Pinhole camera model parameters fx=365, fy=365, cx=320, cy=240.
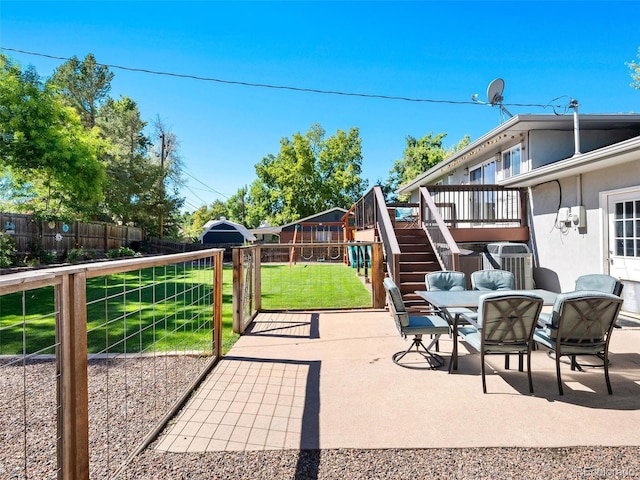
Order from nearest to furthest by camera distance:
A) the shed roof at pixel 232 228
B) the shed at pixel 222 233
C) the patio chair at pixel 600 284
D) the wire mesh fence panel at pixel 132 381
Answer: the wire mesh fence panel at pixel 132 381, the patio chair at pixel 600 284, the shed roof at pixel 232 228, the shed at pixel 222 233

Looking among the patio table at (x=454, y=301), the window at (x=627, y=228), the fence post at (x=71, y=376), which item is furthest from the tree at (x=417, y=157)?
the fence post at (x=71, y=376)

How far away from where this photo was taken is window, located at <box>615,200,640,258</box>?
6.45 metres

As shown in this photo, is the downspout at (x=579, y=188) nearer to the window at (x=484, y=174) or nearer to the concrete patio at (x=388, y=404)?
the window at (x=484, y=174)

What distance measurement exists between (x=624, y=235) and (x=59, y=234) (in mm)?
19849

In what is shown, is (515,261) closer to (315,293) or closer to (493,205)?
(493,205)

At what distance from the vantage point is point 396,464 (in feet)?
7.70

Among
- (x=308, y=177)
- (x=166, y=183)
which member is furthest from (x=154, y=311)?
(x=308, y=177)

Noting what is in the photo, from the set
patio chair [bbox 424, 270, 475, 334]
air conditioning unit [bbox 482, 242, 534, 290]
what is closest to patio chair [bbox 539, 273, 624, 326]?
patio chair [bbox 424, 270, 475, 334]

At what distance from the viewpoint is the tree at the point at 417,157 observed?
117 ft

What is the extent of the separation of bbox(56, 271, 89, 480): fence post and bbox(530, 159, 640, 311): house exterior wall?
8125mm

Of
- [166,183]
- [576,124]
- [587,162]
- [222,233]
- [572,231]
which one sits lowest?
[572,231]

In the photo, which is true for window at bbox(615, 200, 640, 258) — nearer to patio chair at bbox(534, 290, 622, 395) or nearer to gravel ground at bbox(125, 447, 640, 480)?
patio chair at bbox(534, 290, 622, 395)

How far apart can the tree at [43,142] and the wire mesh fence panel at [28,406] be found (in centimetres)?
1195

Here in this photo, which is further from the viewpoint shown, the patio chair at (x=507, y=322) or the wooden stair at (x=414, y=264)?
the wooden stair at (x=414, y=264)
